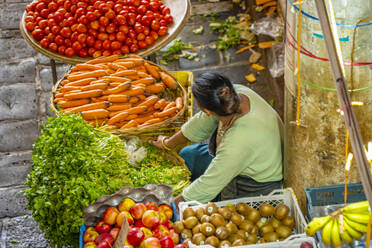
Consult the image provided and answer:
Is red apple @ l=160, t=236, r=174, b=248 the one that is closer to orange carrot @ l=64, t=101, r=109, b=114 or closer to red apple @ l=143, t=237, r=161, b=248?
red apple @ l=143, t=237, r=161, b=248

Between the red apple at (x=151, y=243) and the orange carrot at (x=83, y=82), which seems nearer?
the red apple at (x=151, y=243)

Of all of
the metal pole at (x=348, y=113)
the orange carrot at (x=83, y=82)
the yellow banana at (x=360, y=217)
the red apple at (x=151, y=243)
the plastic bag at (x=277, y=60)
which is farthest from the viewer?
the plastic bag at (x=277, y=60)

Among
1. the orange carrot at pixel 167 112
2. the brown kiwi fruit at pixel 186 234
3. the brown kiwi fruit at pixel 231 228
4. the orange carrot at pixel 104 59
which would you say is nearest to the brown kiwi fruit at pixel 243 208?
the brown kiwi fruit at pixel 231 228

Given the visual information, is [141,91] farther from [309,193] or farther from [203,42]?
[203,42]

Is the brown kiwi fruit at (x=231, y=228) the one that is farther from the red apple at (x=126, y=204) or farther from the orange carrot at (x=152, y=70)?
the orange carrot at (x=152, y=70)

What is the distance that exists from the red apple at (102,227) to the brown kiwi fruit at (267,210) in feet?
3.31

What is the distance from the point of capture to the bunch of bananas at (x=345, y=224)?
2.35 meters

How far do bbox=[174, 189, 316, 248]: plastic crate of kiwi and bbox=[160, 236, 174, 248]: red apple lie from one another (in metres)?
0.09

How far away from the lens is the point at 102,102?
4.29 metres

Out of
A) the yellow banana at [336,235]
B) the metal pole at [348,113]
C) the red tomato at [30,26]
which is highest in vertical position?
the metal pole at [348,113]

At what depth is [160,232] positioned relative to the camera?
3020 mm

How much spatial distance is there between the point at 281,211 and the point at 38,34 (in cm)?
327

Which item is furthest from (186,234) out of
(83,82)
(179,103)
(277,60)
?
(277,60)

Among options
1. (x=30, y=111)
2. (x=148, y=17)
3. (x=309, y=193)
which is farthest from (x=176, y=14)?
(x=309, y=193)
